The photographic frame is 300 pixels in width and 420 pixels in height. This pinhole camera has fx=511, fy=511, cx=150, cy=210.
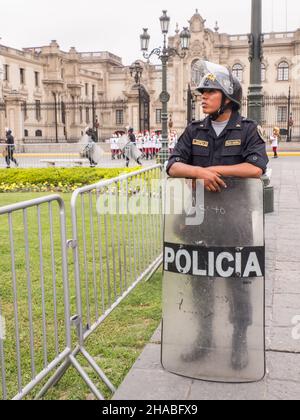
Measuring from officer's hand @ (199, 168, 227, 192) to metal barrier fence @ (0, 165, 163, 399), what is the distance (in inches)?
33.9

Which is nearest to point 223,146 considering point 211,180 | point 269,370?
point 211,180

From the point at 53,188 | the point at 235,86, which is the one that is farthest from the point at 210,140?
the point at 53,188

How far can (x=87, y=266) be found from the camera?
187 inches

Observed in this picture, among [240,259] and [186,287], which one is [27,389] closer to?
[186,287]

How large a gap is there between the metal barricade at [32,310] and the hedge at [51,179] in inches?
244

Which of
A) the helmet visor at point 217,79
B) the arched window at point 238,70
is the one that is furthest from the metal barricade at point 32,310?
the arched window at point 238,70

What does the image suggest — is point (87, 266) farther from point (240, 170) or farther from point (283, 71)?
point (283, 71)

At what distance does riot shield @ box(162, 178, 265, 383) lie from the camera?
3.05m

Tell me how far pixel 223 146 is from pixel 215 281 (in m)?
0.85

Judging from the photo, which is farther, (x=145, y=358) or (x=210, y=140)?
(x=145, y=358)

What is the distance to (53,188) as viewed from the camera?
13391mm

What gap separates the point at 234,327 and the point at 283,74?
193 feet

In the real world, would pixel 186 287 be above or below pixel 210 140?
below
